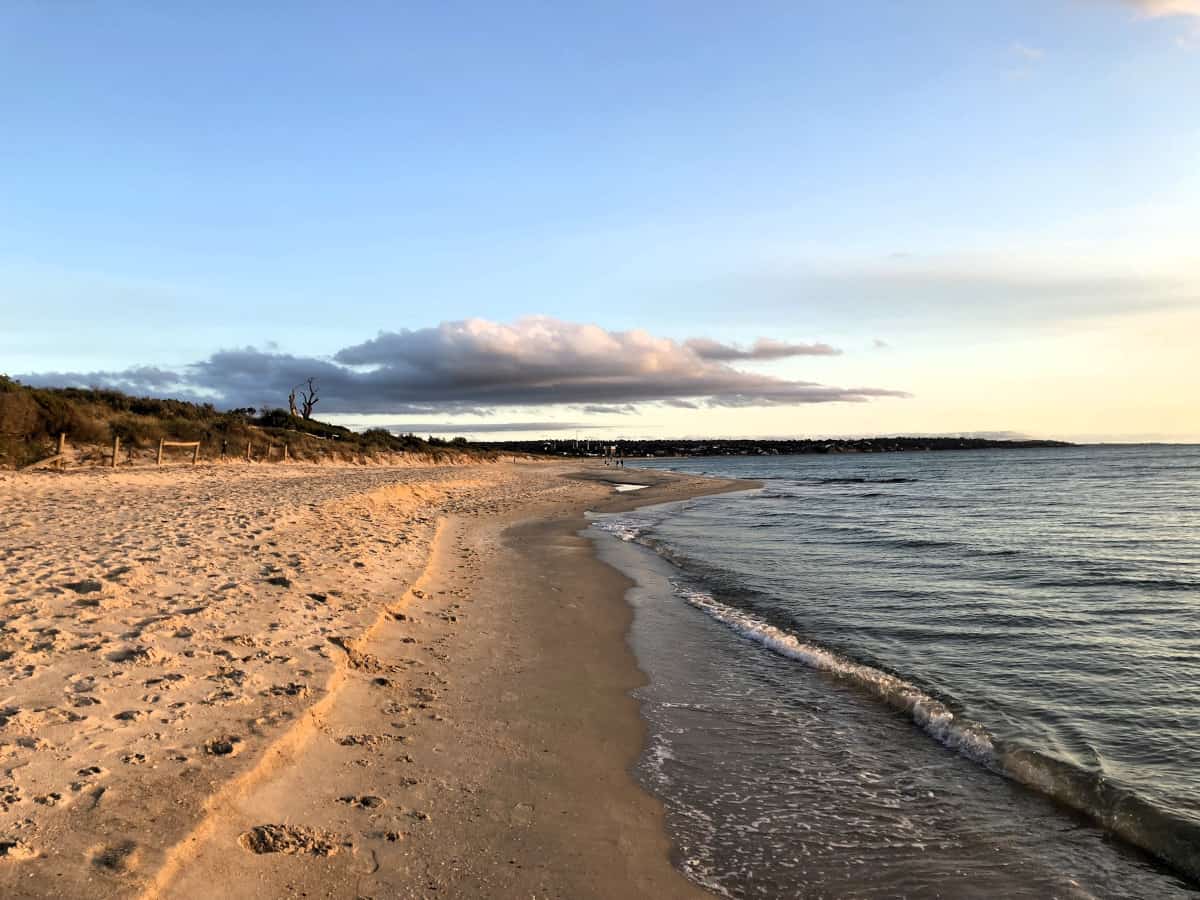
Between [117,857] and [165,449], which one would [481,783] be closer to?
[117,857]

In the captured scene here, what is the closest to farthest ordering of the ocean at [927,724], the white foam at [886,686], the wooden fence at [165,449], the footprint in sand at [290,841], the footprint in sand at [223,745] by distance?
the footprint in sand at [290,841]
the ocean at [927,724]
the footprint in sand at [223,745]
the white foam at [886,686]
the wooden fence at [165,449]

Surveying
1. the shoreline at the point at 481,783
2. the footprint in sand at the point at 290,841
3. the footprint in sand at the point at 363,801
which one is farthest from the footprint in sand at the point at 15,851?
the footprint in sand at the point at 363,801

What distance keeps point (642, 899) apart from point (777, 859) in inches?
45.7

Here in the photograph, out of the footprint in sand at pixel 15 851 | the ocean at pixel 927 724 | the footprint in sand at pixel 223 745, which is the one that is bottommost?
the ocean at pixel 927 724

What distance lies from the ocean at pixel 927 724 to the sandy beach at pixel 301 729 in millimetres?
675

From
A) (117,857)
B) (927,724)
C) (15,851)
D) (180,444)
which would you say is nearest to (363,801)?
(117,857)

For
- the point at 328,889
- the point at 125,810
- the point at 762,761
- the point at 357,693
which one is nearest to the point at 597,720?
the point at 762,761

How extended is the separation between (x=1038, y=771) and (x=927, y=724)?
4.10 ft

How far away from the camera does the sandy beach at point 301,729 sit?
4406 millimetres

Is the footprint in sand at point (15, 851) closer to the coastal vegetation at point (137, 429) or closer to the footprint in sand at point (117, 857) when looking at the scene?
the footprint in sand at point (117, 857)

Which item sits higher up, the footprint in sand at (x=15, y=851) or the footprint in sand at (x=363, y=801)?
the footprint in sand at (x=15, y=851)

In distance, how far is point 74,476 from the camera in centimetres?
2488

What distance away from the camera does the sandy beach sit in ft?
14.5

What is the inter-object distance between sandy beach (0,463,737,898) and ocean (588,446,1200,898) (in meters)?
0.67
